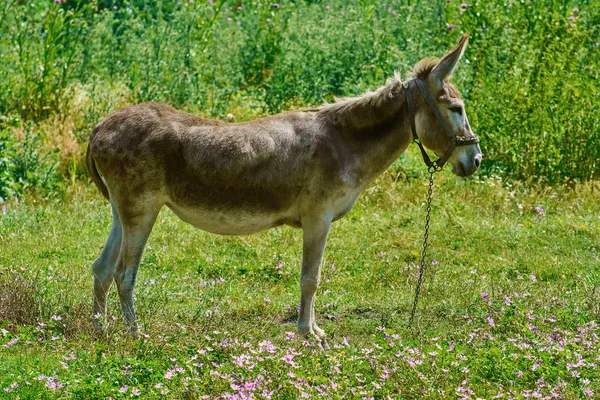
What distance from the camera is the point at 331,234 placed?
10.8m

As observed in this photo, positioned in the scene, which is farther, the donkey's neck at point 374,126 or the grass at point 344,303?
the donkey's neck at point 374,126

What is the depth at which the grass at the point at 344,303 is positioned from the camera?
20.8 ft

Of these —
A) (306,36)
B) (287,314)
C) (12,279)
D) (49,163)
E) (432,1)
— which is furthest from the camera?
(432,1)

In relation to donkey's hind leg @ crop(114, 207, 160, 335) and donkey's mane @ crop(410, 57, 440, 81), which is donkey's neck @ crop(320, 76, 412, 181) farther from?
donkey's hind leg @ crop(114, 207, 160, 335)

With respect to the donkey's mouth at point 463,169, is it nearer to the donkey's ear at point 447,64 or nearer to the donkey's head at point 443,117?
the donkey's head at point 443,117

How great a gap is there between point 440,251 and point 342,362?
387 centimetres

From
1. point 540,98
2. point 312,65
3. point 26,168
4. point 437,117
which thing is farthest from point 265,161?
point 312,65

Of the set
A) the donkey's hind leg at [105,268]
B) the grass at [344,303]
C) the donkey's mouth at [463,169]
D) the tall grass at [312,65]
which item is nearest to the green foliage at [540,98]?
the tall grass at [312,65]

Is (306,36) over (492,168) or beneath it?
over

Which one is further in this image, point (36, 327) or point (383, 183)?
point (383, 183)

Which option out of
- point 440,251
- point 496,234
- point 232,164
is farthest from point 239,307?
point 496,234

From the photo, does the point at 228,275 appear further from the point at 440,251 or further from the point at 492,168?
the point at 492,168

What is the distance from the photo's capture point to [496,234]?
1066cm

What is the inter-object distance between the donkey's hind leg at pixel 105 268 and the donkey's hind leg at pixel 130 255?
21 cm
